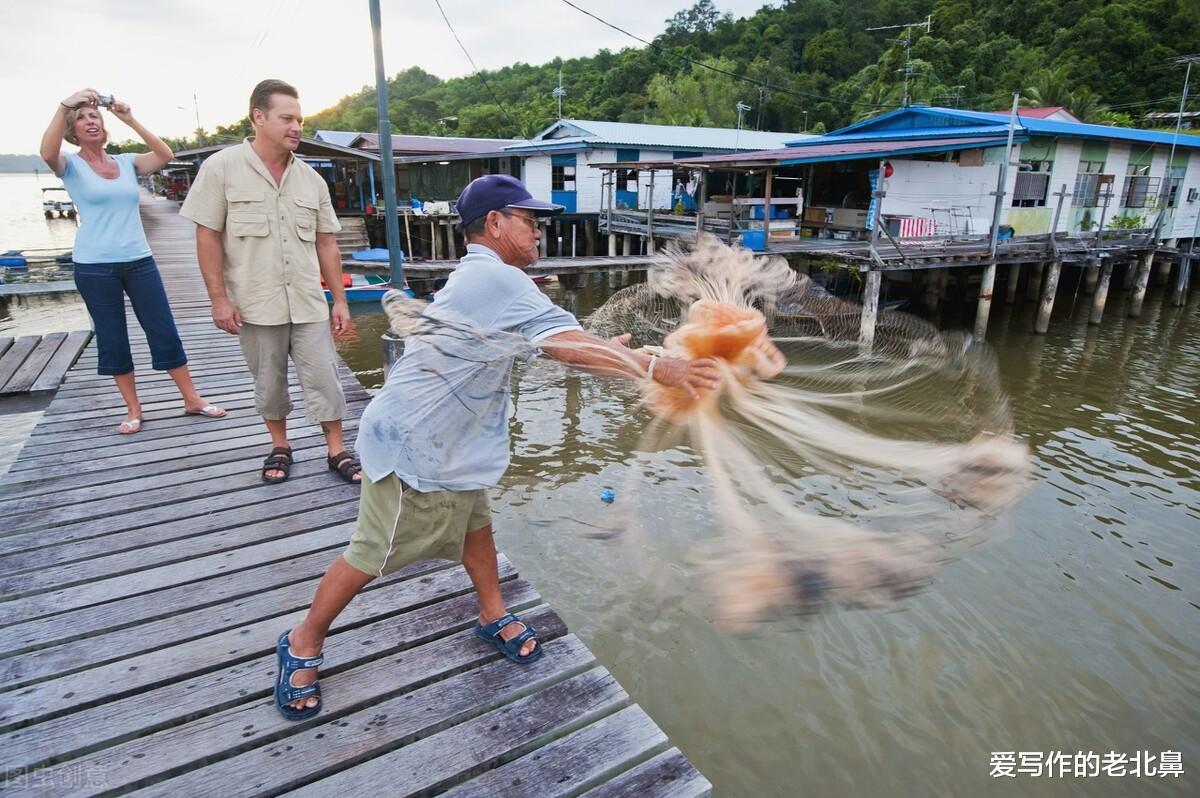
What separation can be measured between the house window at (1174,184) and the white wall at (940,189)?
31.6 feet

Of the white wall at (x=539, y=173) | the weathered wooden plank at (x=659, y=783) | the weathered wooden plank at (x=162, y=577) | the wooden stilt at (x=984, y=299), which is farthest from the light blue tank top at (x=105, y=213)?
the white wall at (x=539, y=173)

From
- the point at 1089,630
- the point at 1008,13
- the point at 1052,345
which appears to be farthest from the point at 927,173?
the point at 1008,13

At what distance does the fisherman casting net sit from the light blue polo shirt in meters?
0.03

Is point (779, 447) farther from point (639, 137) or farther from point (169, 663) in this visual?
point (639, 137)

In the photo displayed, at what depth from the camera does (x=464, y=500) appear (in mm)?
2150

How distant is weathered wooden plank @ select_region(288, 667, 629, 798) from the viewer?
1938 mm

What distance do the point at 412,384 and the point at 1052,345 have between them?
50.7ft

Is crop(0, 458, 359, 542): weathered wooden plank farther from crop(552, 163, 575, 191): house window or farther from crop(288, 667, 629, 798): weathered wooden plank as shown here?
crop(552, 163, 575, 191): house window

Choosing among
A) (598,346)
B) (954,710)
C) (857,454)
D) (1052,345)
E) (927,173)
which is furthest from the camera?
(927,173)

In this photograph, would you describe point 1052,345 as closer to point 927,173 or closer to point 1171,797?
point 927,173

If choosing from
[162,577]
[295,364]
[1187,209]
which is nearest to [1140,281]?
[1187,209]

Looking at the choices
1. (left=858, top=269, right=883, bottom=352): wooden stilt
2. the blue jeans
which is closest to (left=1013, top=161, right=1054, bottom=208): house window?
(left=858, top=269, right=883, bottom=352): wooden stilt

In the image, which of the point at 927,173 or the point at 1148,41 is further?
the point at 1148,41

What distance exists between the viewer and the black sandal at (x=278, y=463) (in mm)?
3662
